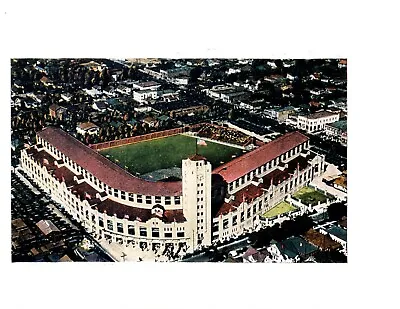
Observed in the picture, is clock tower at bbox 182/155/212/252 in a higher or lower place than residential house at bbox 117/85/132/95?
lower

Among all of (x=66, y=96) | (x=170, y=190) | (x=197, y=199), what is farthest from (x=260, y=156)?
(x=66, y=96)

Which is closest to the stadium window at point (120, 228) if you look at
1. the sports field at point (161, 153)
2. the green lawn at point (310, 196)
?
the sports field at point (161, 153)

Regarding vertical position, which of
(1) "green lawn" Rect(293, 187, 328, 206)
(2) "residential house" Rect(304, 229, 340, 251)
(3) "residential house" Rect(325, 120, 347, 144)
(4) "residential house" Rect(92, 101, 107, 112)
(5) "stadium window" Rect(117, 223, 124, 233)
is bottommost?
(2) "residential house" Rect(304, 229, 340, 251)

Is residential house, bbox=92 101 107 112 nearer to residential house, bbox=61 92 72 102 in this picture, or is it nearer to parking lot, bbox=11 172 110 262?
residential house, bbox=61 92 72 102

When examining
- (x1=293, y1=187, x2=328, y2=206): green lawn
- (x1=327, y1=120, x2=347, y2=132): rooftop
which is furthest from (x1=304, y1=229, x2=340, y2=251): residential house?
(x1=327, y1=120, x2=347, y2=132): rooftop

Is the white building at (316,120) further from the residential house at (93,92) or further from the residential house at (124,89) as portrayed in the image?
the residential house at (93,92)
